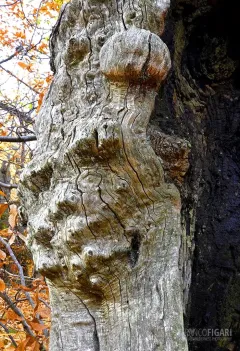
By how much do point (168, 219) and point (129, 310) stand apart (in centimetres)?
26

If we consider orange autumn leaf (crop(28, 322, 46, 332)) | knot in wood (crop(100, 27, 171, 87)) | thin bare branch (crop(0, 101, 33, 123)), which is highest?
thin bare branch (crop(0, 101, 33, 123))

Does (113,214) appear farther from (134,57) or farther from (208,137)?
(208,137)

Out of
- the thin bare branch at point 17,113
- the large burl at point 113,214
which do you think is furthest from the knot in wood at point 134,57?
the thin bare branch at point 17,113

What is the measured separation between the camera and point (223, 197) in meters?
1.34

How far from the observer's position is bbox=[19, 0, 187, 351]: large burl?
3.28 feet

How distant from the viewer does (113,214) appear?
3.35 feet

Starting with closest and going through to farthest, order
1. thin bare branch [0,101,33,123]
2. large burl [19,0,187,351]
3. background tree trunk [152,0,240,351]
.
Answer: large burl [19,0,187,351] < background tree trunk [152,0,240,351] < thin bare branch [0,101,33,123]

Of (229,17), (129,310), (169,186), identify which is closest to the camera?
(129,310)

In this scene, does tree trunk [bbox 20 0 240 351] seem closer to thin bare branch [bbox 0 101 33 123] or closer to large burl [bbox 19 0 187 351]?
large burl [bbox 19 0 187 351]

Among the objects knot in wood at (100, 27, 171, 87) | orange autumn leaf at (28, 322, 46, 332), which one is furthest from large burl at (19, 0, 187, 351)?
orange autumn leaf at (28, 322, 46, 332)

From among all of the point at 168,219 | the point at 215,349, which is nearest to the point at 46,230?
the point at 168,219

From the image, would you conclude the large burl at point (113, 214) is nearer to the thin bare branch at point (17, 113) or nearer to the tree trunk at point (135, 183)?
the tree trunk at point (135, 183)

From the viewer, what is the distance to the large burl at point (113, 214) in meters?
1.00

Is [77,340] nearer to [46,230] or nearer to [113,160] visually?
[46,230]
